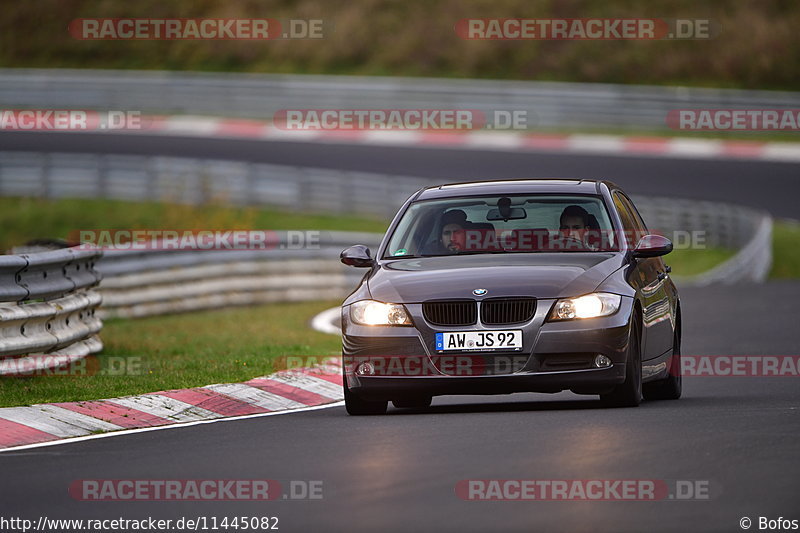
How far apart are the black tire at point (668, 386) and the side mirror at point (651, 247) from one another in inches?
46.7

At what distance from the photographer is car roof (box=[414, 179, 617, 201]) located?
12.0 m

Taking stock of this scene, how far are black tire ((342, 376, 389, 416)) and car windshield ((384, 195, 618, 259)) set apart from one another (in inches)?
45.6

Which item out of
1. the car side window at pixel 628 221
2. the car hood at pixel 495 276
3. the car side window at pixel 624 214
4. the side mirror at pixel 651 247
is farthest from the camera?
the car side window at pixel 624 214

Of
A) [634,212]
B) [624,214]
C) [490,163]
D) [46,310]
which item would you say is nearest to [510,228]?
[624,214]

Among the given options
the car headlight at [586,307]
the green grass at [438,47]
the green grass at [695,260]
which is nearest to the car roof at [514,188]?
the car headlight at [586,307]

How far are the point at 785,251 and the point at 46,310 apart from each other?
21.7m

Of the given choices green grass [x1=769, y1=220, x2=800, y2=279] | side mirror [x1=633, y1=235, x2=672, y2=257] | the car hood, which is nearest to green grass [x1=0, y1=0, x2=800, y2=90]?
green grass [x1=769, y1=220, x2=800, y2=279]

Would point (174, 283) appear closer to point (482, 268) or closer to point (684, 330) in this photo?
point (684, 330)

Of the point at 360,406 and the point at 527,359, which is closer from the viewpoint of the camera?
the point at 527,359

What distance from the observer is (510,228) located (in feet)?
39.3

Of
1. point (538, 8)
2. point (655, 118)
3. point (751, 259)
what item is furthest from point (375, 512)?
point (538, 8)

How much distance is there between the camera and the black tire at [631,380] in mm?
10742

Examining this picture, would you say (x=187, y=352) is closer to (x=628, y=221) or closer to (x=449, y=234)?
(x=449, y=234)

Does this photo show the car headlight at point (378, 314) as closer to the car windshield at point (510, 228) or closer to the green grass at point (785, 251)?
the car windshield at point (510, 228)
